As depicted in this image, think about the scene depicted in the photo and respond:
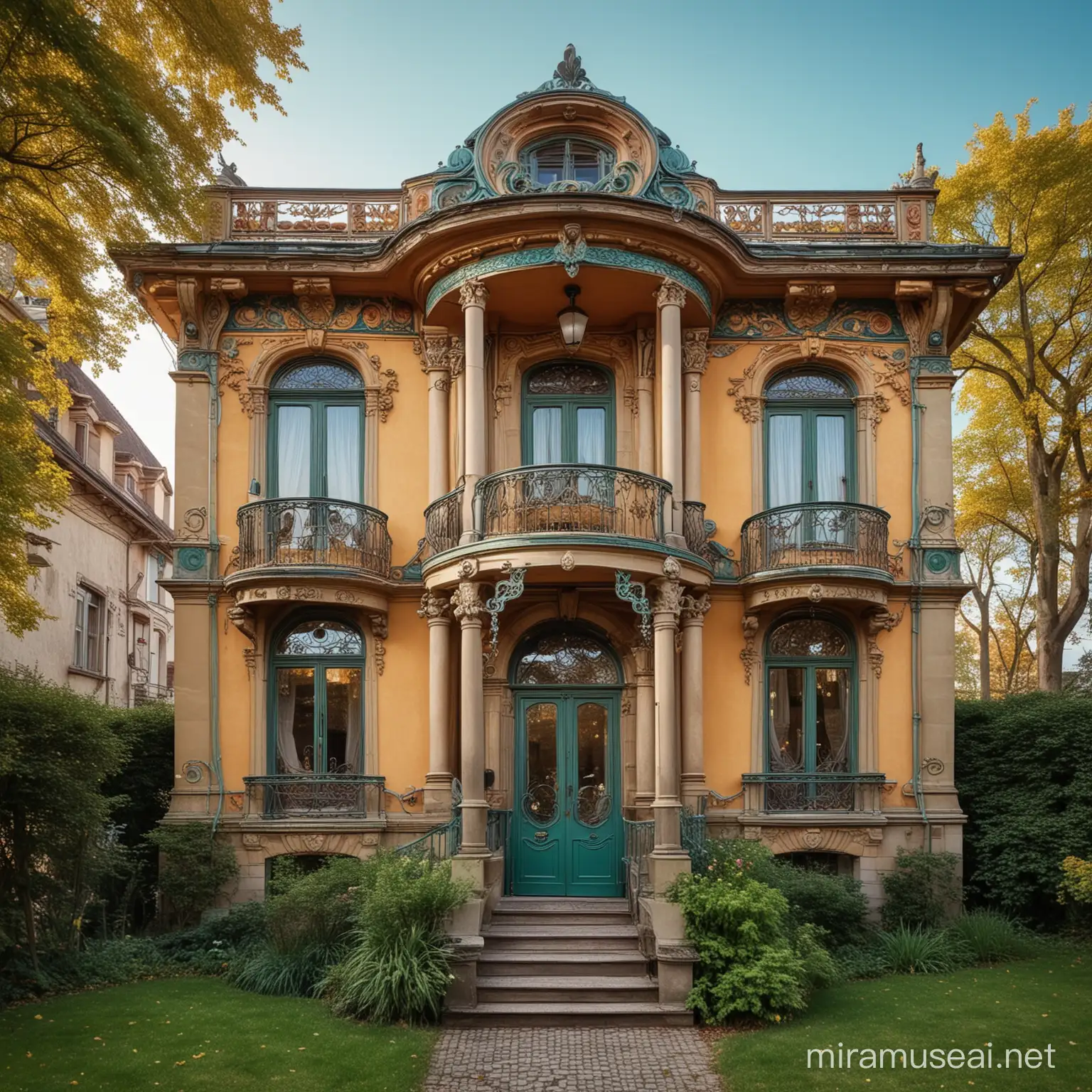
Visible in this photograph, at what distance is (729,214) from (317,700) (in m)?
9.13

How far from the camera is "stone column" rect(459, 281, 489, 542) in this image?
1320cm

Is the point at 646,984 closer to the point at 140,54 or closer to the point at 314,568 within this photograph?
the point at 314,568

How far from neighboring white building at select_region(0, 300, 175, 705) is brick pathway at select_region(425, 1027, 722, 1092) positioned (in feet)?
37.8

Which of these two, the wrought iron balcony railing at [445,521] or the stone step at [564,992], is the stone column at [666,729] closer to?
the stone step at [564,992]

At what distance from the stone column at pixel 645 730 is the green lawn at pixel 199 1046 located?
4043 millimetres

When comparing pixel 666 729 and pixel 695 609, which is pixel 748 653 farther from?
Answer: pixel 666 729

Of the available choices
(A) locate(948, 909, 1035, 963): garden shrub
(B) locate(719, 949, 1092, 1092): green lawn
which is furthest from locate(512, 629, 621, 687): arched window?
(A) locate(948, 909, 1035, 963): garden shrub

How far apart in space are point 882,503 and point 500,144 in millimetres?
7311

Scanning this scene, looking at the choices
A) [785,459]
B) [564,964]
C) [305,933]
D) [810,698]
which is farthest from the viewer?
[785,459]

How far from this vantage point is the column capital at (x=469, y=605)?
12.8 m

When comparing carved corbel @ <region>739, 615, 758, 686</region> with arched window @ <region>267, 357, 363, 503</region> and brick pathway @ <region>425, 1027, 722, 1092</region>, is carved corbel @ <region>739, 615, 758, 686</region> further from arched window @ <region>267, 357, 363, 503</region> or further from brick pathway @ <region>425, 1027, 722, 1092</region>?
arched window @ <region>267, 357, 363, 503</region>

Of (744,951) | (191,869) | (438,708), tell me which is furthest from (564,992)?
(191,869)

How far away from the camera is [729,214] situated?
15414mm

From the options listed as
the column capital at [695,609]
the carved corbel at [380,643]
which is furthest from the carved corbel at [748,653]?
the carved corbel at [380,643]
